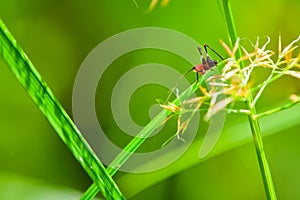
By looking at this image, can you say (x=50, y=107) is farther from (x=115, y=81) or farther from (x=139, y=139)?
(x=115, y=81)

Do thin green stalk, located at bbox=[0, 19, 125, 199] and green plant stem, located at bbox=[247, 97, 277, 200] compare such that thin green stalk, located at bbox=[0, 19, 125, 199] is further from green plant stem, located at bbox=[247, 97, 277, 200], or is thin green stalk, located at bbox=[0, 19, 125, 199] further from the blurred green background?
the blurred green background

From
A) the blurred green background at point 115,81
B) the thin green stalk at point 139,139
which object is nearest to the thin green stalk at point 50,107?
the thin green stalk at point 139,139

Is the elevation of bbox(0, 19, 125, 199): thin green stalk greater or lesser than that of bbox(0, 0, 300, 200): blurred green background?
greater

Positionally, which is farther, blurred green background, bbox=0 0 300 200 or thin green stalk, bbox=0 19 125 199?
blurred green background, bbox=0 0 300 200

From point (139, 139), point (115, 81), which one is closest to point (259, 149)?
point (139, 139)

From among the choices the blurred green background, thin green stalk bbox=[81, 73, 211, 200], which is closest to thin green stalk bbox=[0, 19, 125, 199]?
thin green stalk bbox=[81, 73, 211, 200]

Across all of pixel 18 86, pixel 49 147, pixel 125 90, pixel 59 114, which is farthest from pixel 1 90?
pixel 59 114

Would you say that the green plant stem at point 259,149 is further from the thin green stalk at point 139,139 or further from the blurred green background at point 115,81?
the blurred green background at point 115,81
